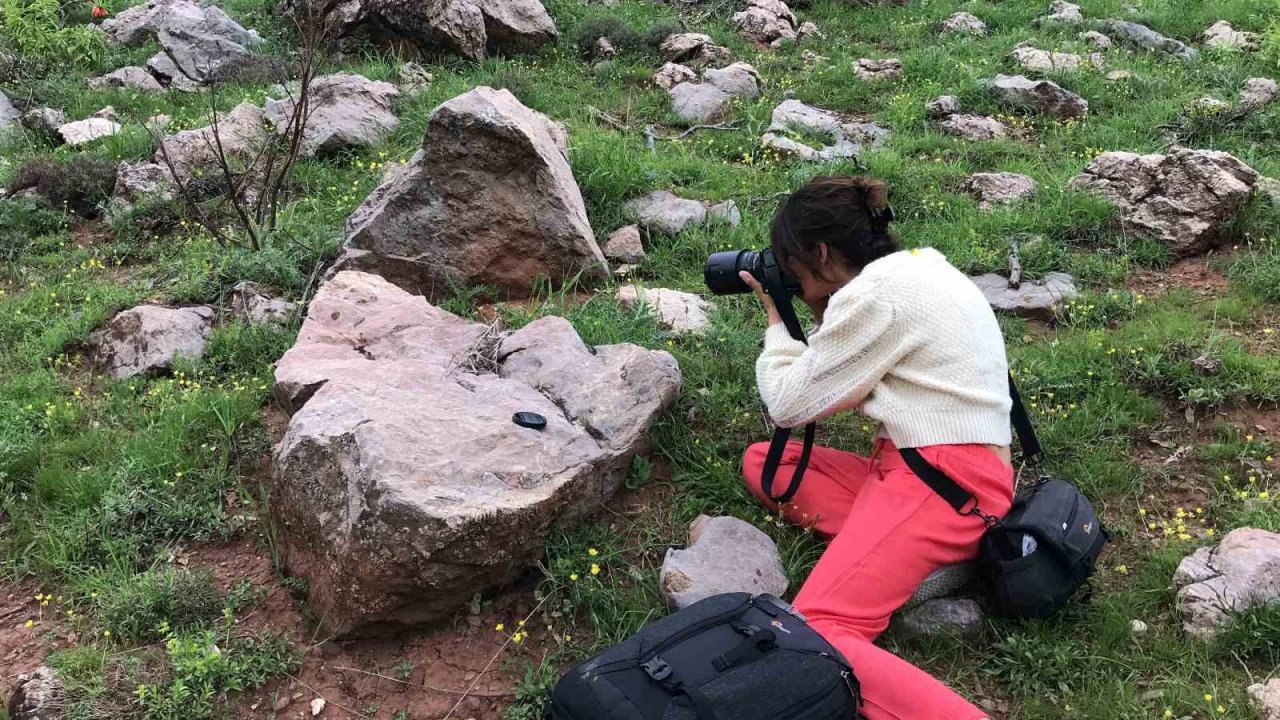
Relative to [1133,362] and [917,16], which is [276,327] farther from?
[917,16]

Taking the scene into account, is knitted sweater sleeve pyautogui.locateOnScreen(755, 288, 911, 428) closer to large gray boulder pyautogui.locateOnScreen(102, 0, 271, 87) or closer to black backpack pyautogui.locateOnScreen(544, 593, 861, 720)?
black backpack pyautogui.locateOnScreen(544, 593, 861, 720)

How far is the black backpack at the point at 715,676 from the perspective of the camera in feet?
8.09

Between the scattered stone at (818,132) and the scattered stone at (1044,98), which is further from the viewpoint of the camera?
the scattered stone at (1044,98)

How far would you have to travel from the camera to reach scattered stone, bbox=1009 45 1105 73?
8.20 m

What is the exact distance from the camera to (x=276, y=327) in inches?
196

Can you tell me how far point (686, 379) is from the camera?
177 inches

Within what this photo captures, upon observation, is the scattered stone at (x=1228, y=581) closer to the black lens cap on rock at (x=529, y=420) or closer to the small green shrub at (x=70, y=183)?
the black lens cap on rock at (x=529, y=420)

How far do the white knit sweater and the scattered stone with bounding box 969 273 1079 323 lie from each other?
213 centimetres

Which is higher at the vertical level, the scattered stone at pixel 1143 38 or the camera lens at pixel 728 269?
the camera lens at pixel 728 269

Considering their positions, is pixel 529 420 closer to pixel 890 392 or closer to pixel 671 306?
pixel 890 392

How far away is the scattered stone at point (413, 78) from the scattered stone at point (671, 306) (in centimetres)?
374

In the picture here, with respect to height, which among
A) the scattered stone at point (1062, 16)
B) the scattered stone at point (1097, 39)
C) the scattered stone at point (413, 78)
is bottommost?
the scattered stone at point (1097, 39)

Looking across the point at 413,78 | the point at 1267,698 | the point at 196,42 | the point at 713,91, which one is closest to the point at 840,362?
the point at 1267,698

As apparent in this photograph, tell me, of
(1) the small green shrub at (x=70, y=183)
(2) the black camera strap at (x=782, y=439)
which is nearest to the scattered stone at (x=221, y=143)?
(1) the small green shrub at (x=70, y=183)
